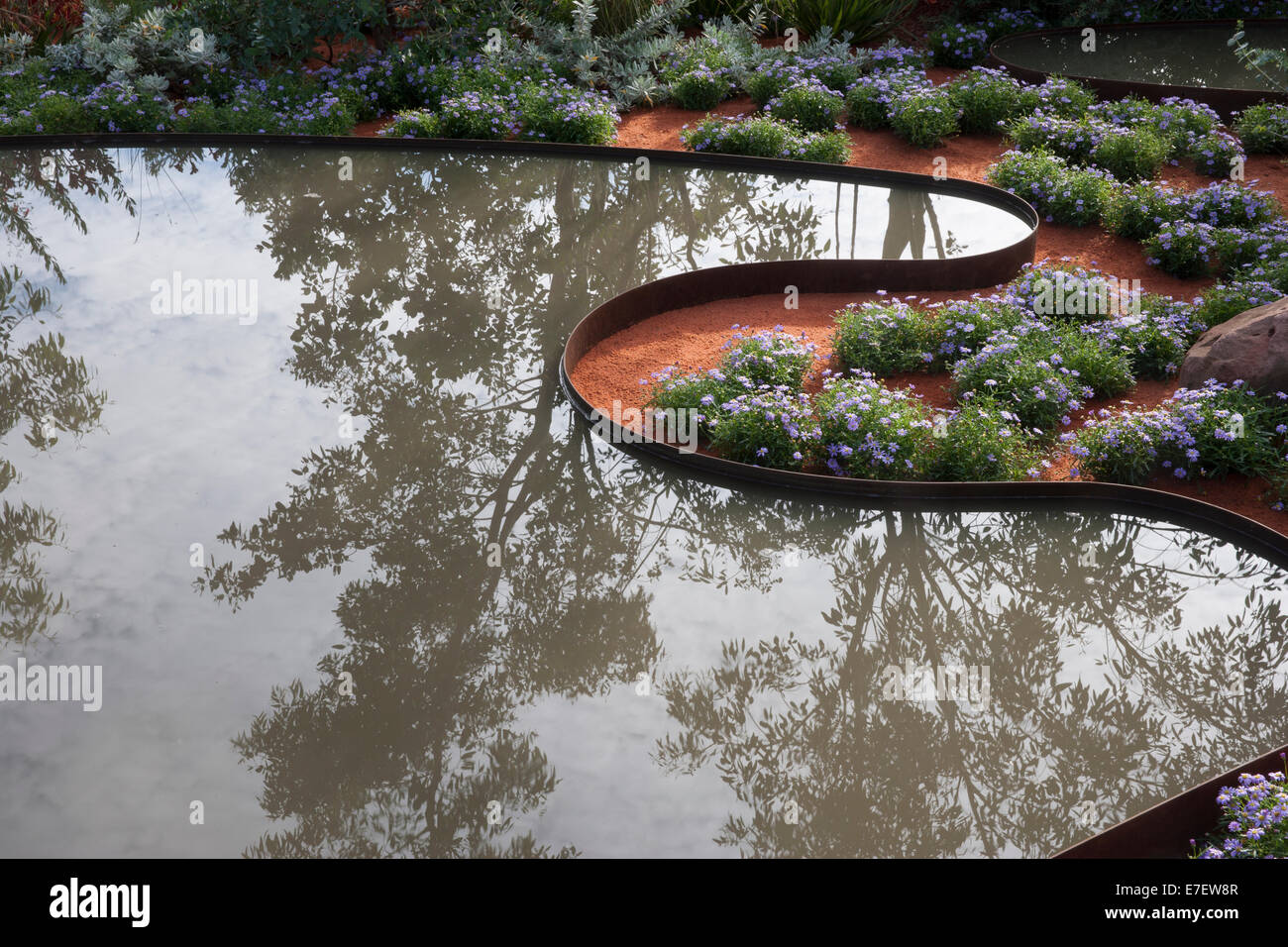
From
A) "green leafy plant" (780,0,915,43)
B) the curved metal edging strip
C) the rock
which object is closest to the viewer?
the curved metal edging strip

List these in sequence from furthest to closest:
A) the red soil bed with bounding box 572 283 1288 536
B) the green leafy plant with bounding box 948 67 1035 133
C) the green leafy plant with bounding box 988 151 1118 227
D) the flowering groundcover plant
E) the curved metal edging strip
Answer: the green leafy plant with bounding box 948 67 1035 133, the green leafy plant with bounding box 988 151 1118 227, the red soil bed with bounding box 572 283 1288 536, the curved metal edging strip, the flowering groundcover plant

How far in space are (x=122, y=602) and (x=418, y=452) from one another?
2005 mm

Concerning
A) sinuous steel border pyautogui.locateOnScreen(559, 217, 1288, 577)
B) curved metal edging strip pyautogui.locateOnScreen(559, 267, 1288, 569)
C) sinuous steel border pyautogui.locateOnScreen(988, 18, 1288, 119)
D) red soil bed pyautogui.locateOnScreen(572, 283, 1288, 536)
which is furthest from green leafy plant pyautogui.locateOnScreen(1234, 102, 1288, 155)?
red soil bed pyautogui.locateOnScreen(572, 283, 1288, 536)

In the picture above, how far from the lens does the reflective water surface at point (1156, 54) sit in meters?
13.6

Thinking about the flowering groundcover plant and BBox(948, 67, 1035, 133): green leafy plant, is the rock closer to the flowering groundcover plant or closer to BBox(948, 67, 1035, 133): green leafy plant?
the flowering groundcover plant

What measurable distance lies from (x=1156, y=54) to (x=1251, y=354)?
362 inches

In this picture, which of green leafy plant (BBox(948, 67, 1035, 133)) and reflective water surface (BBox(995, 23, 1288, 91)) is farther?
reflective water surface (BBox(995, 23, 1288, 91))

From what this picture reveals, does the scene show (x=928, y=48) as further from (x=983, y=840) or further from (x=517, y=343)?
(x=983, y=840)

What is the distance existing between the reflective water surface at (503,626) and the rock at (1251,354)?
4.42 ft

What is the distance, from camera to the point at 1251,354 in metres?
7.06

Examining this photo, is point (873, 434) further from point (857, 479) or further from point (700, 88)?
point (700, 88)

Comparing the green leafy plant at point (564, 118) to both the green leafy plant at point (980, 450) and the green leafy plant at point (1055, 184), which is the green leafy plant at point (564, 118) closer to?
the green leafy plant at point (1055, 184)

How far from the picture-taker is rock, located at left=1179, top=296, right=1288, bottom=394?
701cm

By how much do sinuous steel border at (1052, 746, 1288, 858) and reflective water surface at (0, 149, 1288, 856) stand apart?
242 millimetres
